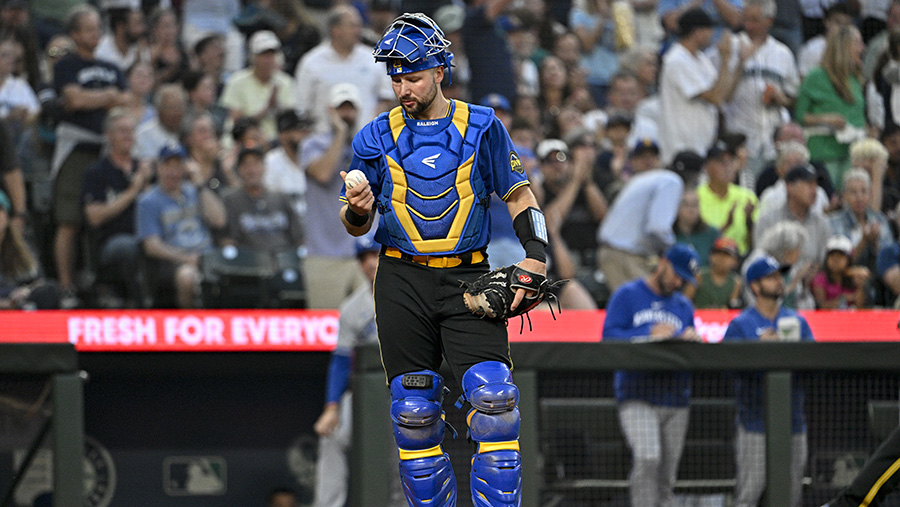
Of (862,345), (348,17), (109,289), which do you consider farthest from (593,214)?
(109,289)

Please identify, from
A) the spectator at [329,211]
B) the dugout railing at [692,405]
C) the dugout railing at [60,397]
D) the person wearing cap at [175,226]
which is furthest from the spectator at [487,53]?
the dugout railing at [60,397]

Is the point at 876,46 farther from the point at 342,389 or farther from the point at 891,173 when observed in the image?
the point at 342,389

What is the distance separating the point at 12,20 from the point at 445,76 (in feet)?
19.0

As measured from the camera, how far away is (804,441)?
6.19 m

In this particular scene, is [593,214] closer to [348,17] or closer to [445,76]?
[348,17]

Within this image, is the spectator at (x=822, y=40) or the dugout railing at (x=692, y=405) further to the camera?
the spectator at (x=822, y=40)

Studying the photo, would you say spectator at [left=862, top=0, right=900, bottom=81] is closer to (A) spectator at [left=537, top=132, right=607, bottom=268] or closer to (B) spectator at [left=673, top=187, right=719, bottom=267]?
(B) spectator at [left=673, top=187, right=719, bottom=267]

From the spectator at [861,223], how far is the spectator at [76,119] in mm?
5762

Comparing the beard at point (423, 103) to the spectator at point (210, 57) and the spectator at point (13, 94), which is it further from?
the spectator at point (210, 57)

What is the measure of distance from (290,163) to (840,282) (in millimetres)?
4364

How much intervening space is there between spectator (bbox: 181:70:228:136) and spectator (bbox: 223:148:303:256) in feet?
2.39

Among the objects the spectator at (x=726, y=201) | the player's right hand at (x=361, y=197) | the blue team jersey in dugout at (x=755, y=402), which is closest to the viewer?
the player's right hand at (x=361, y=197)

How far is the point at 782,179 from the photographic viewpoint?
9.05 meters

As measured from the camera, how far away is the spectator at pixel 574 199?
8930 millimetres
